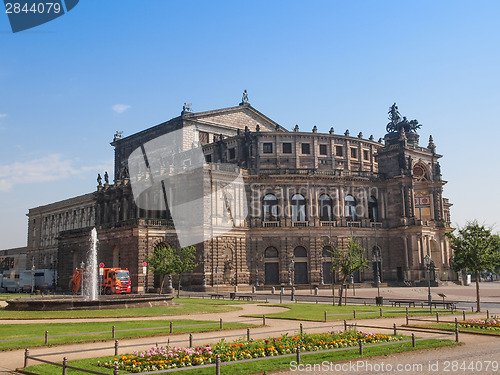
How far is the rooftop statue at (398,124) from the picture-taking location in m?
86.7

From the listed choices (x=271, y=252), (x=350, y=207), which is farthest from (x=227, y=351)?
(x=350, y=207)

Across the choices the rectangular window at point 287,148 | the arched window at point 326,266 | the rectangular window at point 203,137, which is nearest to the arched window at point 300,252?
the arched window at point 326,266

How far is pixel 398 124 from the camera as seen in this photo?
289ft

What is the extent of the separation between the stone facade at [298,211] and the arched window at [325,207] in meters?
0.14

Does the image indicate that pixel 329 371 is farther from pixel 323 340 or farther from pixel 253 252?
pixel 253 252

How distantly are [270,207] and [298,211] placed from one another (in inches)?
165

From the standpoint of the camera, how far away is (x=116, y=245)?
6825 centimetres

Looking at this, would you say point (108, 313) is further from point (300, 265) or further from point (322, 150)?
point (322, 150)

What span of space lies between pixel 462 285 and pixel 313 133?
3136 cm

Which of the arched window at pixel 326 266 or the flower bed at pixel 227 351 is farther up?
the arched window at pixel 326 266

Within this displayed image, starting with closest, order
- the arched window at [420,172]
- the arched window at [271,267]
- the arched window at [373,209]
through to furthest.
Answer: the arched window at [271,267]
the arched window at [373,209]
the arched window at [420,172]

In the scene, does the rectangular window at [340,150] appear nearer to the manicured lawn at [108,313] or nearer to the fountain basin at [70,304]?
the manicured lawn at [108,313]

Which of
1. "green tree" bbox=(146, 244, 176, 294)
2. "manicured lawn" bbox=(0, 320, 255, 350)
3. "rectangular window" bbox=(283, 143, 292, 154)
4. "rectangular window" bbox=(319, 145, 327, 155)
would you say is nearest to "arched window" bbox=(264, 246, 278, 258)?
"rectangular window" bbox=(283, 143, 292, 154)

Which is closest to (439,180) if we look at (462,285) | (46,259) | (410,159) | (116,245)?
(410,159)
